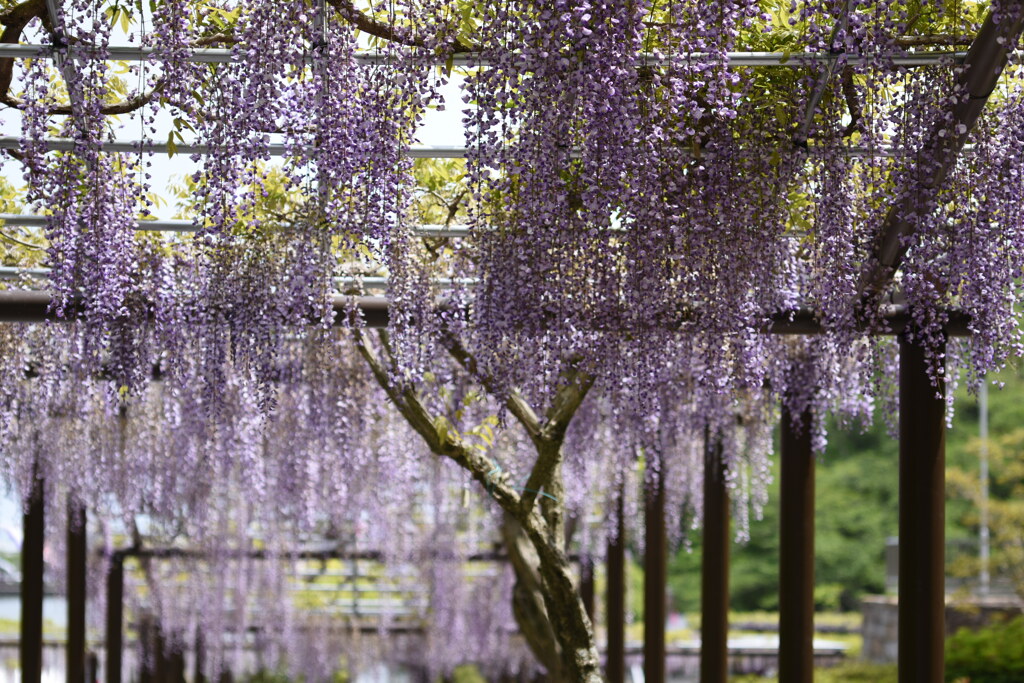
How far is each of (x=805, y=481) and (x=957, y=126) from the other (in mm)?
3006

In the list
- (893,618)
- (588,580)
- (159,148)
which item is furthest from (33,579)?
(893,618)

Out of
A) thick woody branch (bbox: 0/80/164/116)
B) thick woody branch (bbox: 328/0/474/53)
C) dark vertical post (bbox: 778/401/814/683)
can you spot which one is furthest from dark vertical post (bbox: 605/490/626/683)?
thick woody branch (bbox: 328/0/474/53)

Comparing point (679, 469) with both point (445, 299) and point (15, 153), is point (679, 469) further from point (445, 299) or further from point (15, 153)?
point (15, 153)

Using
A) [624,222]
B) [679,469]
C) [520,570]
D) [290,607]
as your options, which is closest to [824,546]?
[290,607]

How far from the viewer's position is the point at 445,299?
5156 millimetres

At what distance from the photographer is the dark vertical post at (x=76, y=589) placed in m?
8.60

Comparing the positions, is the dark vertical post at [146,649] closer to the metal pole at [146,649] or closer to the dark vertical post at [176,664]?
the metal pole at [146,649]

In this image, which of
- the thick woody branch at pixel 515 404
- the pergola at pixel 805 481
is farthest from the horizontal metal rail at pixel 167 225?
the thick woody branch at pixel 515 404

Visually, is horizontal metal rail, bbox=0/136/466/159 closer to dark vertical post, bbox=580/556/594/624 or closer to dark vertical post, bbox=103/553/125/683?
dark vertical post, bbox=103/553/125/683

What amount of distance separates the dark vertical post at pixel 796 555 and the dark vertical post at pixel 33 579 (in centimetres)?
422

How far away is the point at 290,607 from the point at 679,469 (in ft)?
15.4

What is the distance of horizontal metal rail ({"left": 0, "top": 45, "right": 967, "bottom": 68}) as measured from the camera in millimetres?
3561

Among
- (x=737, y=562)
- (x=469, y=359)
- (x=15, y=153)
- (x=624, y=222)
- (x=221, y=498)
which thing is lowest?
(x=737, y=562)

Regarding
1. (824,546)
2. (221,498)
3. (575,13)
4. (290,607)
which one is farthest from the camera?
(824,546)
